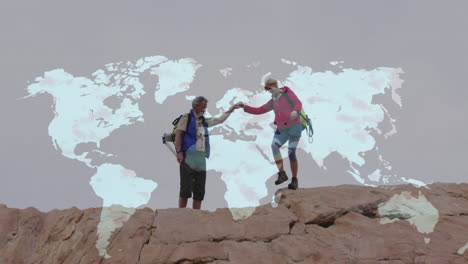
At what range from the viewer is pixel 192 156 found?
859 centimetres

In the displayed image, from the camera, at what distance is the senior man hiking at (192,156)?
27.9 feet

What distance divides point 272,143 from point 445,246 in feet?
12.4

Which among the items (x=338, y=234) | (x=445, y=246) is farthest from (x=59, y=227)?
(x=445, y=246)

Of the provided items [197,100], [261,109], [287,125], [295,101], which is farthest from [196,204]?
[295,101]

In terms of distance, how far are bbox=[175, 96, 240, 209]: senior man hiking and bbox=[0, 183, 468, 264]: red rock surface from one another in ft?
2.98

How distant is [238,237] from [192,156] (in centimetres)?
212

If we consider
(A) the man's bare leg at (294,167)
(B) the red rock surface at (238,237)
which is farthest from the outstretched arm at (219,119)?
(B) the red rock surface at (238,237)

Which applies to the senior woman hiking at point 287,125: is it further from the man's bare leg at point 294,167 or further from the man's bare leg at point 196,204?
the man's bare leg at point 196,204

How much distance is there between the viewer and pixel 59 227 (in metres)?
7.11

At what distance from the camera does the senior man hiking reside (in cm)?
849

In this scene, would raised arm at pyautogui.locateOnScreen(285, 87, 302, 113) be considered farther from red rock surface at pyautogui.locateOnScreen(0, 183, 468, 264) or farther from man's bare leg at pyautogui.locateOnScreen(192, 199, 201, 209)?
man's bare leg at pyautogui.locateOnScreen(192, 199, 201, 209)

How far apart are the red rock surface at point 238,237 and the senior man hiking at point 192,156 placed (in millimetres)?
908

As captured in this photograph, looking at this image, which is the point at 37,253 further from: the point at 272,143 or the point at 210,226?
the point at 272,143

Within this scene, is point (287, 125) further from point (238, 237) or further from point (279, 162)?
point (238, 237)
